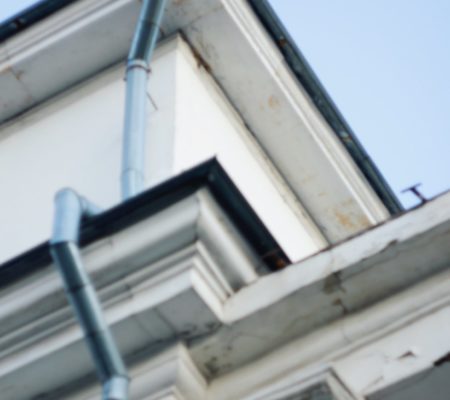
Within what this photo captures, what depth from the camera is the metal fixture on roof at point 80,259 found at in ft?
11.3

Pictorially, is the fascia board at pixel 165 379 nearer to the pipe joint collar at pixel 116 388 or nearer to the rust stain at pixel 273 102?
the pipe joint collar at pixel 116 388

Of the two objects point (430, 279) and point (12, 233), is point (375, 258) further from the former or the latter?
point (12, 233)

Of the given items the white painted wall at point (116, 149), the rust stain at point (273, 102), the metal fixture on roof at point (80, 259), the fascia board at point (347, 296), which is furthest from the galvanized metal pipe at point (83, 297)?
the rust stain at point (273, 102)

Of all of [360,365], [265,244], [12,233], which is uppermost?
[12,233]

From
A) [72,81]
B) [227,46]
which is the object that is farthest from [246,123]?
[72,81]

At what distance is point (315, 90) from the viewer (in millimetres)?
6199

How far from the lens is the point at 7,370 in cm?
388

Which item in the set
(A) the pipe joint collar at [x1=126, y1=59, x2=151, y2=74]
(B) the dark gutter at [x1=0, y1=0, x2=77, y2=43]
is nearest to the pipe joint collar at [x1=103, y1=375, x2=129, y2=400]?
(A) the pipe joint collar at [x1=126, y1=59, x2=151, y2=74]

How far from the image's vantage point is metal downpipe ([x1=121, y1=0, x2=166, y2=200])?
463cm

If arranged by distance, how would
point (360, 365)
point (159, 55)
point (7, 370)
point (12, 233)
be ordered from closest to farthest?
point (360, 365) → point (7, 370) → point (12, 233) → point (159, 55)

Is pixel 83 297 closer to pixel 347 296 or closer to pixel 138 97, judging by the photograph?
pixel 347 296

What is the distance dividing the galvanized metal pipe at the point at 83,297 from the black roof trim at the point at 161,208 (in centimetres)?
8

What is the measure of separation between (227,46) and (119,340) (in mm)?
2299

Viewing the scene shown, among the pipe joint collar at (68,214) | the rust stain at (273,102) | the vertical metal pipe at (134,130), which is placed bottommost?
the pipe joint collar at (68,214)
